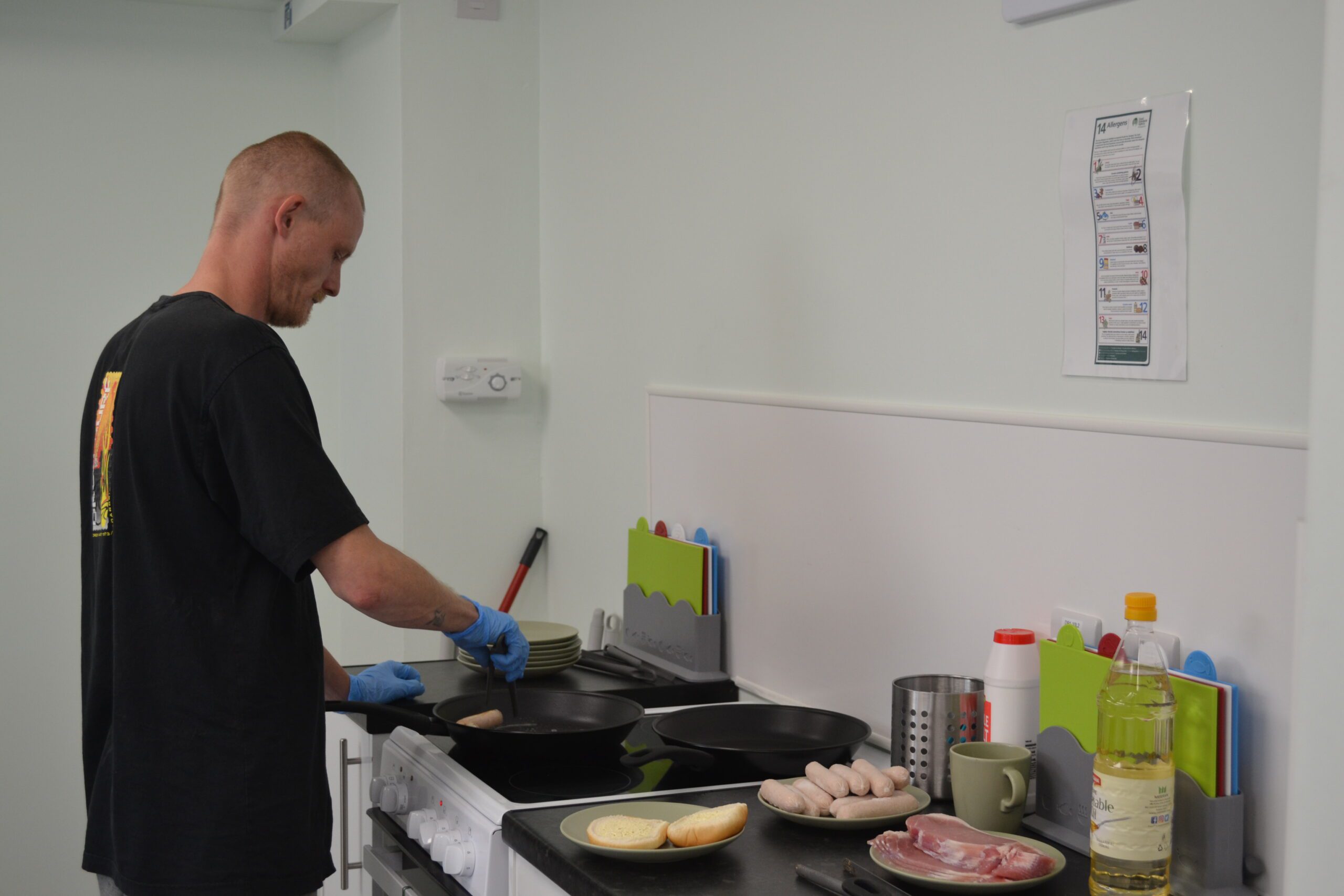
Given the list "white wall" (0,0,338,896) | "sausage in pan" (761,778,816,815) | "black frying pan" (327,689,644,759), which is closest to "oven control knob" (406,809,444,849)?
"black frying pan" (327,689,644,759)

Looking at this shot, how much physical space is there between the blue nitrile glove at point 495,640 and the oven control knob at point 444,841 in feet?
0.85

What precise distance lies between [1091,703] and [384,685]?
1.06 meters

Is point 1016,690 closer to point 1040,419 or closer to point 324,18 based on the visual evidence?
point 1040,419

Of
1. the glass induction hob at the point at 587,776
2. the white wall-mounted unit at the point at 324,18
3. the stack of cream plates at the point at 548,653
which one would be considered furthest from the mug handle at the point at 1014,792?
the white wall-mounted unit at the point at 324,18

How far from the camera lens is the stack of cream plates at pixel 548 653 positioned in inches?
82.7

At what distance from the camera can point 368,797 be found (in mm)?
2004

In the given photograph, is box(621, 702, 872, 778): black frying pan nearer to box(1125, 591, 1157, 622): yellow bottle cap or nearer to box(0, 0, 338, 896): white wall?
box(1125, 591, 1157, 622): yellow bottle cap

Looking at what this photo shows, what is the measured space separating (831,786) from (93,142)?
225 cm

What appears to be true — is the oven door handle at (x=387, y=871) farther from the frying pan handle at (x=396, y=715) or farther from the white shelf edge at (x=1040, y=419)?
the white shelf edge at (x=1040, y=419)

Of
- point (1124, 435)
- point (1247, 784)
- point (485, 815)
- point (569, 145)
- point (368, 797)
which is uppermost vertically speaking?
point (569, 145)

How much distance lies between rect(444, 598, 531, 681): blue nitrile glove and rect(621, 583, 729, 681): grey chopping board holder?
38cm

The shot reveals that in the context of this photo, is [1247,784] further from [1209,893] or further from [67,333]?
[67,333]

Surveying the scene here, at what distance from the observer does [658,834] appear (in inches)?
51.1

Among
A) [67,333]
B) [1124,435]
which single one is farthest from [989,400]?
[67,333]
